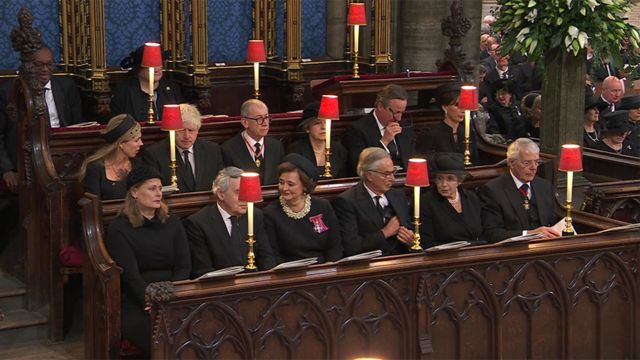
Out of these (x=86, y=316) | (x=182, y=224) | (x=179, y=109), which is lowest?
(x=86, y=316)

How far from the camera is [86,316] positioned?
830cm

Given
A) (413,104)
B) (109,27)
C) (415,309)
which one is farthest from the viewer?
(413,104)

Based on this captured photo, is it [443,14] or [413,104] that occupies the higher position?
[443,14]

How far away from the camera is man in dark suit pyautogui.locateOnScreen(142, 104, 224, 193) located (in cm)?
949

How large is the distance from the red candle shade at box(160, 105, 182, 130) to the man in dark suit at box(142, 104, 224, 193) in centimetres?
24

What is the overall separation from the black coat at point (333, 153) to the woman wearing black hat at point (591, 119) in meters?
3.31

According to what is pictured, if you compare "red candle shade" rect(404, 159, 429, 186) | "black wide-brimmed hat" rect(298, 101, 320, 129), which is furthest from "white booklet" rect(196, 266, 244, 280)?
"black wide-brimmed hat" rect(298, 101, 320, 129)

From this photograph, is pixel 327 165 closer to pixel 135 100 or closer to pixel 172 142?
pixel 172 142

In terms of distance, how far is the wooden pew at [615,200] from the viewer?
10.4m

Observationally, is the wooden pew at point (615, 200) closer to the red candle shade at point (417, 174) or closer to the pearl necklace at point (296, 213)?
the red candle shade at point (417, 174)

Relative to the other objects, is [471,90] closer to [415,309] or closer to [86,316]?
[415,309]

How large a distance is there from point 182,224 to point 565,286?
2.54 m

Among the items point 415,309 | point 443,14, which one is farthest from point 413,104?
point 415,309

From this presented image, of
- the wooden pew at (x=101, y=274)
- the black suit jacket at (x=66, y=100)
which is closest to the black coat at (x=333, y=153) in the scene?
the wooden pew at (x=101, y=274)
